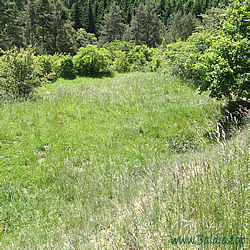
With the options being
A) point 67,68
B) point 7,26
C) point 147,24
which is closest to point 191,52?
point 67,68

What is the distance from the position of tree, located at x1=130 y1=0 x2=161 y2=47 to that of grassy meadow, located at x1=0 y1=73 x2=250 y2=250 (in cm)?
4526

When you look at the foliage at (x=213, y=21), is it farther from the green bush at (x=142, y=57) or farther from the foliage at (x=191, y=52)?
the green bush at (x=142, y=57)

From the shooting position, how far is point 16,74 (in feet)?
32.1

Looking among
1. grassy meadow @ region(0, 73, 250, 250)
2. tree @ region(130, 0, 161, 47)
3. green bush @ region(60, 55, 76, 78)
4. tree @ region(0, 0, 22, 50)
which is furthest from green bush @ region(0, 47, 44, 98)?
tree @ region(130, 0, 161, 47)

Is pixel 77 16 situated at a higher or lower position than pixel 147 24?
higher

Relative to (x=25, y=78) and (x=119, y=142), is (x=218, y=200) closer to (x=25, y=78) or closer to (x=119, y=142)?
(x=119, y=142)

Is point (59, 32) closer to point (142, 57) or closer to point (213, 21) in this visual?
point (142, 57)

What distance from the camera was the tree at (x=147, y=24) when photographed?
49.2 meters

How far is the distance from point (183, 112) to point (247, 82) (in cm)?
278

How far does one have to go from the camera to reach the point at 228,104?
823cm

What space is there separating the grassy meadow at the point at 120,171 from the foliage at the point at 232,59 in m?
1.64

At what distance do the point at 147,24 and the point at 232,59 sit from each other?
5108cm

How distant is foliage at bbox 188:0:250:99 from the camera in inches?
230

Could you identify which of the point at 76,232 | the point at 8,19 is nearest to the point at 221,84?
the point at 76,232
